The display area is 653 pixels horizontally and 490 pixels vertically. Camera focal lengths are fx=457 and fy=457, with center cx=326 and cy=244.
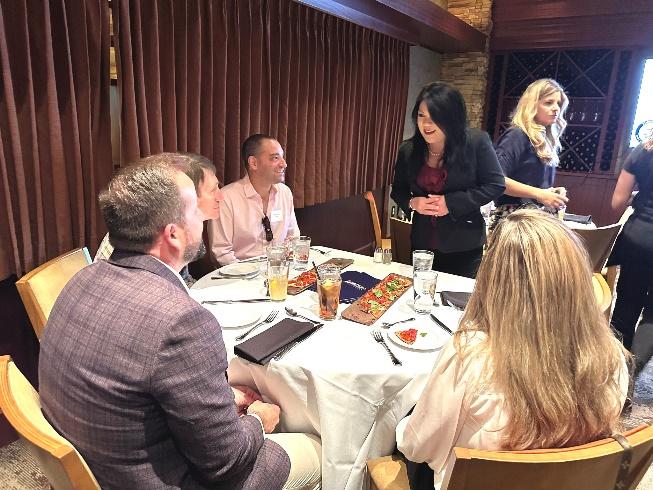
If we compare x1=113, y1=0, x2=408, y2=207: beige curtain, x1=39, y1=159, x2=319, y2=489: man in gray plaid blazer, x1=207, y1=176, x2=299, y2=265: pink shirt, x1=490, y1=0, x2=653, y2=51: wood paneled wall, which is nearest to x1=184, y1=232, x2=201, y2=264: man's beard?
x1=39, y1=159, x2=319, y2=489: man in gray plaid blazer

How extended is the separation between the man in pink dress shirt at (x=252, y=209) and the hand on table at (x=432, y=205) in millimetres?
772

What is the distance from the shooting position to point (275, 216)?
254 centimetres

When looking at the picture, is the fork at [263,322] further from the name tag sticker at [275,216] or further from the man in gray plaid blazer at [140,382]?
the name tag sticker at [275,216]

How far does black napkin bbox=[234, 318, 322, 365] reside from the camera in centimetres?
126

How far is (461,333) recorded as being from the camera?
945mm

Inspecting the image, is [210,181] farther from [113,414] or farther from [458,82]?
[458,82]

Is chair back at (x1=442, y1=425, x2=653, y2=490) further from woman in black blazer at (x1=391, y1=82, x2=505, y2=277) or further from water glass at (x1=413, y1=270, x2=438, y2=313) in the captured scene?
woman in black blazer at (x1=391, y1=82, x2=505, y2=277)

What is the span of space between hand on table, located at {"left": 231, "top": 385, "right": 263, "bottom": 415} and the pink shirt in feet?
3.25

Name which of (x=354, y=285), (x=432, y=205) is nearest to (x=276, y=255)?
(x=354, y=285)

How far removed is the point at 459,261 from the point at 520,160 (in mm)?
778

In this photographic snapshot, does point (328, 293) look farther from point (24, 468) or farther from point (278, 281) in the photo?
point (24, 468)

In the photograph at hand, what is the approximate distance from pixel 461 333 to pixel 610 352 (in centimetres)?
28

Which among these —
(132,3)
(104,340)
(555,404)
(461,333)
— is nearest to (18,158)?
(132,3)

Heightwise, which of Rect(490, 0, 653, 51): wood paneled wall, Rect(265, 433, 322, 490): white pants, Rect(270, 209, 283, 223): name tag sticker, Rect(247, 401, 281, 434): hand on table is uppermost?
Rect(490, 0, 653, 51): wood paneled wall
